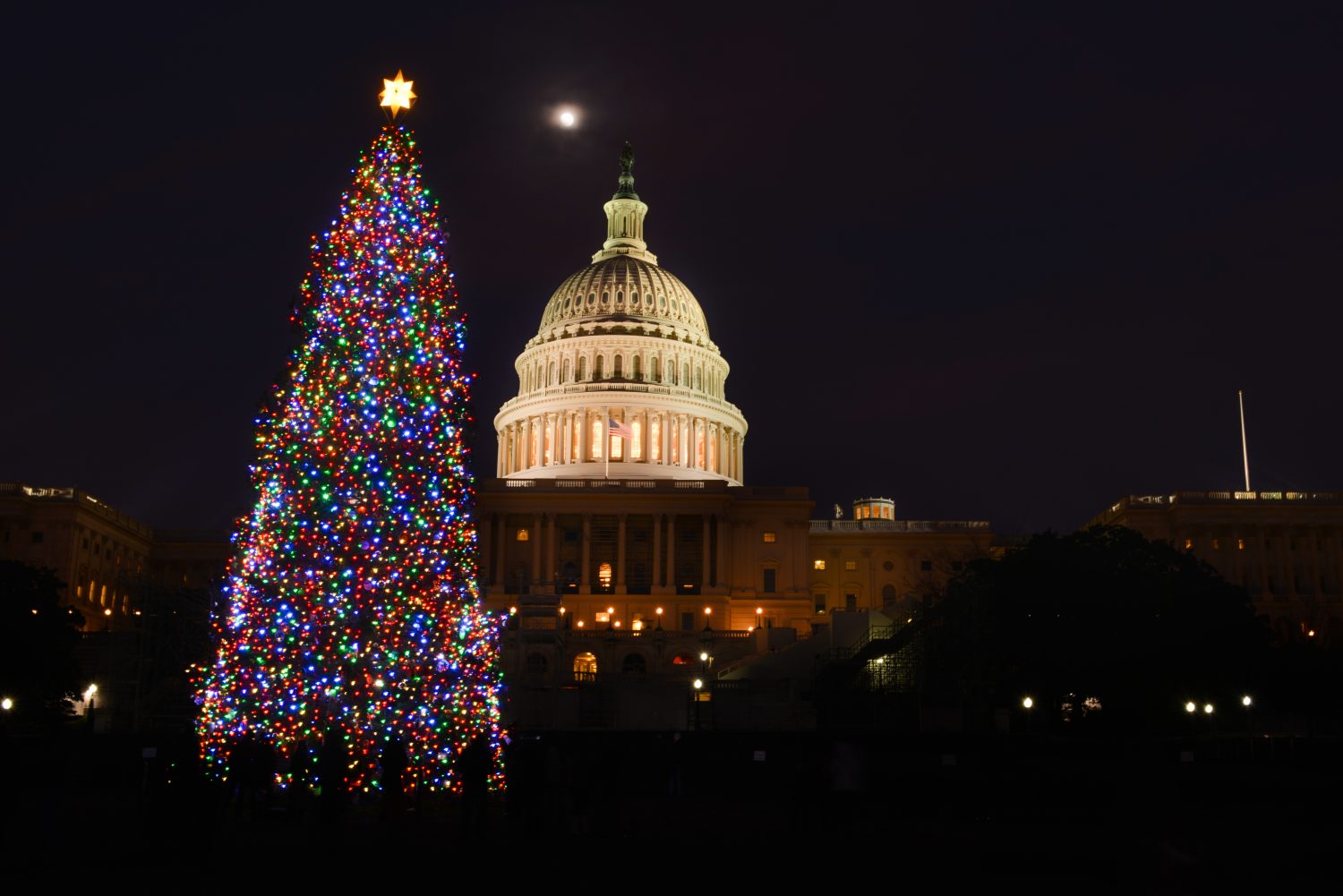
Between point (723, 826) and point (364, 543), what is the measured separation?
917 cm

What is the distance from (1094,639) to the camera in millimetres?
53688

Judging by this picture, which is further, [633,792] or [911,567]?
[911,567]

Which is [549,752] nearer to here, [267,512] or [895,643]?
[267,512]

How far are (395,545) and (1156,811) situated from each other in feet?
51.3

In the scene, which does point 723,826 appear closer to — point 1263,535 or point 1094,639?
point 1094,639

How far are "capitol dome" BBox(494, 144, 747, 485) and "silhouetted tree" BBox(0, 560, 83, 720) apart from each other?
62395 millimetres

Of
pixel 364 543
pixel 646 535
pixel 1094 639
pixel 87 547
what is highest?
pixel 646 535

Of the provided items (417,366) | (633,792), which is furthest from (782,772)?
(417,366)

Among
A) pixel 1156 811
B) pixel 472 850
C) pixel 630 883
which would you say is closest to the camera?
pixel 630 883

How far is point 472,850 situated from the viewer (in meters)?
20.9

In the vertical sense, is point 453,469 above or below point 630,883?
above

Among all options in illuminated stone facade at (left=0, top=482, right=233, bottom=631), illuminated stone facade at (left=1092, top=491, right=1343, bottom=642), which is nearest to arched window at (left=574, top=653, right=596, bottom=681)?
illuminated stone facade at (left=0, top=482, right=233, bottom=631)

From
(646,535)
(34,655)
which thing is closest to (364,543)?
(34,655)

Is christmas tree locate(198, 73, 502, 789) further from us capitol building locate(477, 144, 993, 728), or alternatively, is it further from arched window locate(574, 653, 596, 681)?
arched window locate(574, 653, 596, 681)
